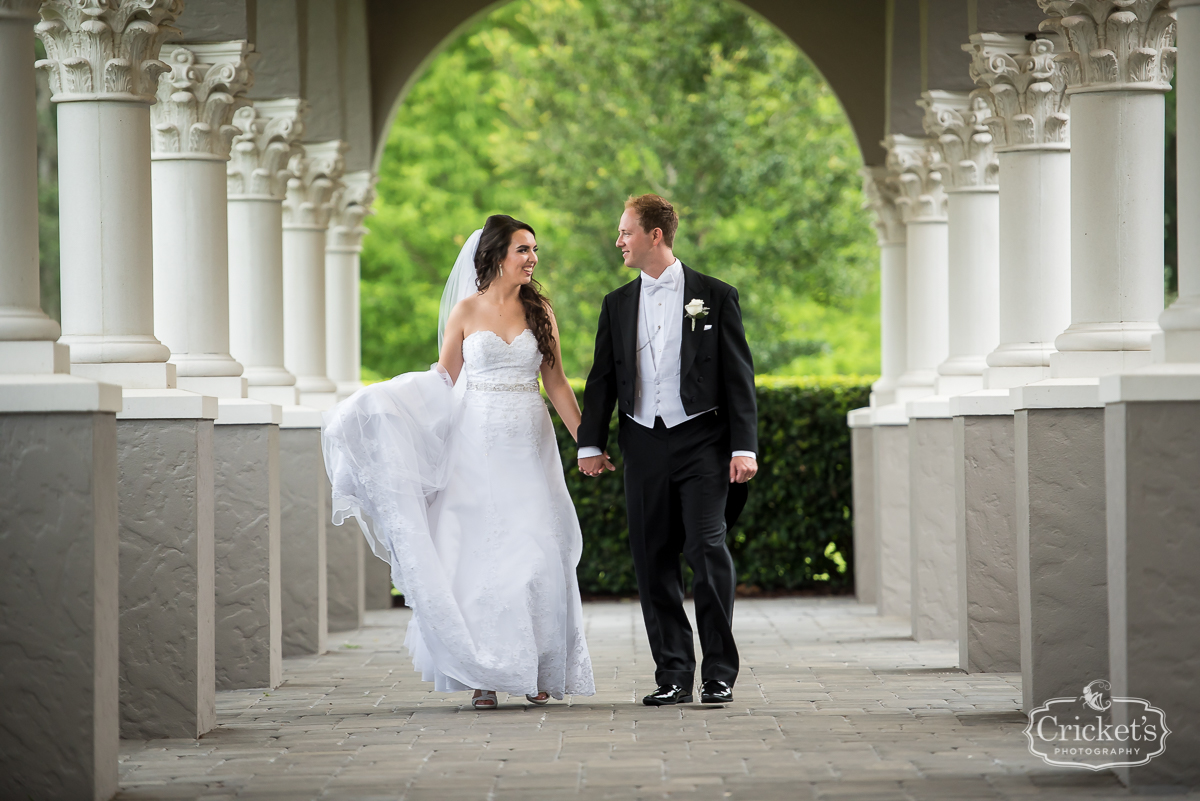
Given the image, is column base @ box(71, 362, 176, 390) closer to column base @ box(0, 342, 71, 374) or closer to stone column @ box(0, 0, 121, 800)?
column base @ box(0, 342, 71, 374)

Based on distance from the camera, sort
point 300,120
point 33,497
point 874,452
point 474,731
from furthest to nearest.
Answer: point 874,452, point 300,120, point 474,731, point 33,497

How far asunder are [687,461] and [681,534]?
1.30 feet

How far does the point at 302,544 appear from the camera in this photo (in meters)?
9.75

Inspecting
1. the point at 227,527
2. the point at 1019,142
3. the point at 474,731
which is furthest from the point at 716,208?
the point at 474,731

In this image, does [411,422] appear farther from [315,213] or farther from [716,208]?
[716,208]

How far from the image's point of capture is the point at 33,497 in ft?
16.8

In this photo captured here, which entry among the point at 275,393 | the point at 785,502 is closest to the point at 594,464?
the point at 275,393

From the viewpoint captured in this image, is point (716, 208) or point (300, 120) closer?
point (300, 120)

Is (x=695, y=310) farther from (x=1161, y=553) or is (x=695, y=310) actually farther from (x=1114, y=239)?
(x=1161, y=553)

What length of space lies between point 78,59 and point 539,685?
368cm

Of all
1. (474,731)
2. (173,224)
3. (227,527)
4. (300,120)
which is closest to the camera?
(474,731)

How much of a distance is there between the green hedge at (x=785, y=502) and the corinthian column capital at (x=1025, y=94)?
Answer: 5264 millimetres

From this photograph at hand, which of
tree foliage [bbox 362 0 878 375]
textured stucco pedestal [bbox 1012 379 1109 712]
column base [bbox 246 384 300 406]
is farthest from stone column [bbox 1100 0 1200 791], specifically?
tree foliage [bbox 362 0 878 375]

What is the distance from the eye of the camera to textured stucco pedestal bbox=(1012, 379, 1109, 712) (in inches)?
256
